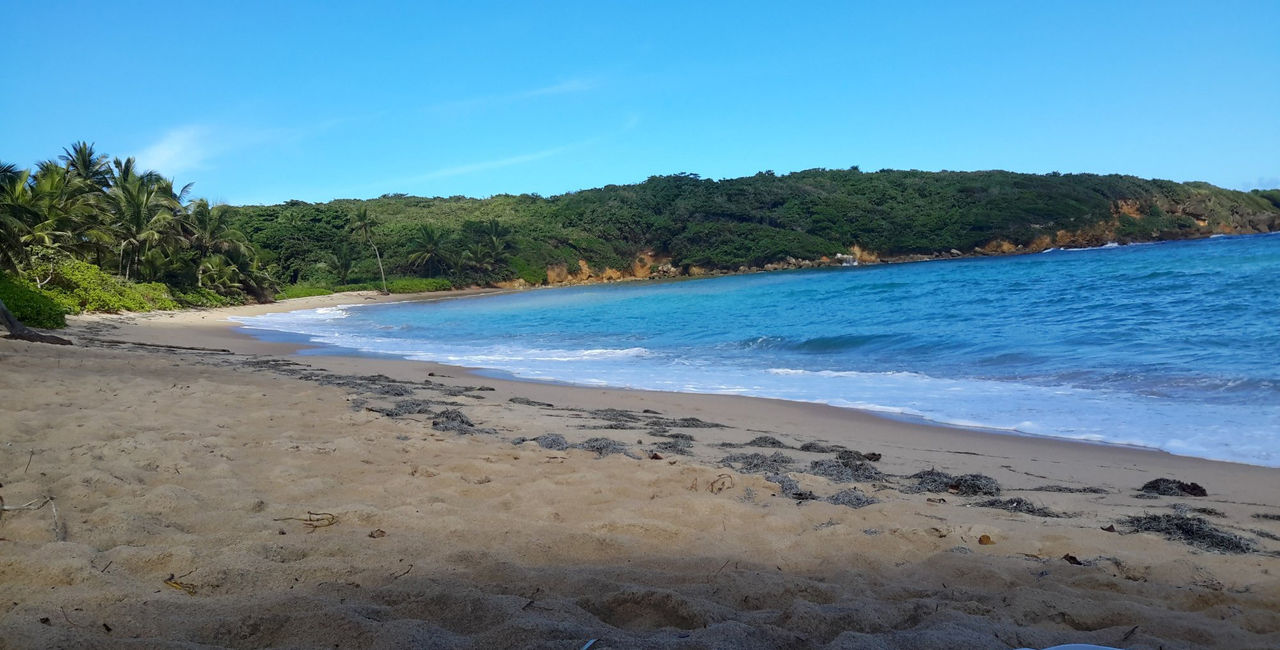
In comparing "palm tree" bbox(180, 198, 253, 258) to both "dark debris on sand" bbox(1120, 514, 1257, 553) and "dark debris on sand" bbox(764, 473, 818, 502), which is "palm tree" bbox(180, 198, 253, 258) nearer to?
"dark debris on sand" bbox(764, 473, 818, 502)

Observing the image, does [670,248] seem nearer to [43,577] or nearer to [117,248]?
[117,248]

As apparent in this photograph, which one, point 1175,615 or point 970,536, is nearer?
point 1175,615

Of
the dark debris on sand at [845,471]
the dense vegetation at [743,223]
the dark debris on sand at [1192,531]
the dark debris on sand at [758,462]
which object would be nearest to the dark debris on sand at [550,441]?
the dark debris on sand at [758,462]

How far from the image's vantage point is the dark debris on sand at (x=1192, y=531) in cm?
349

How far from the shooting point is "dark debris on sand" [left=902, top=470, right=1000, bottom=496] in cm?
462

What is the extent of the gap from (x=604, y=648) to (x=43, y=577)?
1841mm

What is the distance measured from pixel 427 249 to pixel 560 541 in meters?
62.6

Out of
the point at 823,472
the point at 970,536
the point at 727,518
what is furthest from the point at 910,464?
the point at 727,518

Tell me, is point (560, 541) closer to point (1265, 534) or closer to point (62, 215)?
point (1265, 534)

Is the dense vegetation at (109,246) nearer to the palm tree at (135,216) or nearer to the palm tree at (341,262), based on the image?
the palm tree at (135,216)

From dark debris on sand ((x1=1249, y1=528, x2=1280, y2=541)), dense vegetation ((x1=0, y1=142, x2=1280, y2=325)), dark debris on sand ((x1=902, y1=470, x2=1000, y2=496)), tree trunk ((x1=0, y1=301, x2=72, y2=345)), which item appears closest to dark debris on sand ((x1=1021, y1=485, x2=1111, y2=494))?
dark debris on sand ((x1=902, y1=470, x2=1000, y2=496))

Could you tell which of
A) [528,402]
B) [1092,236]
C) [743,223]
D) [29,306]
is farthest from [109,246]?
[1092,236]

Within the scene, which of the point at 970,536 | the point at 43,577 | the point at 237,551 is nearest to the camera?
the point at 43,577

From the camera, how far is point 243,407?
6.44 metres
